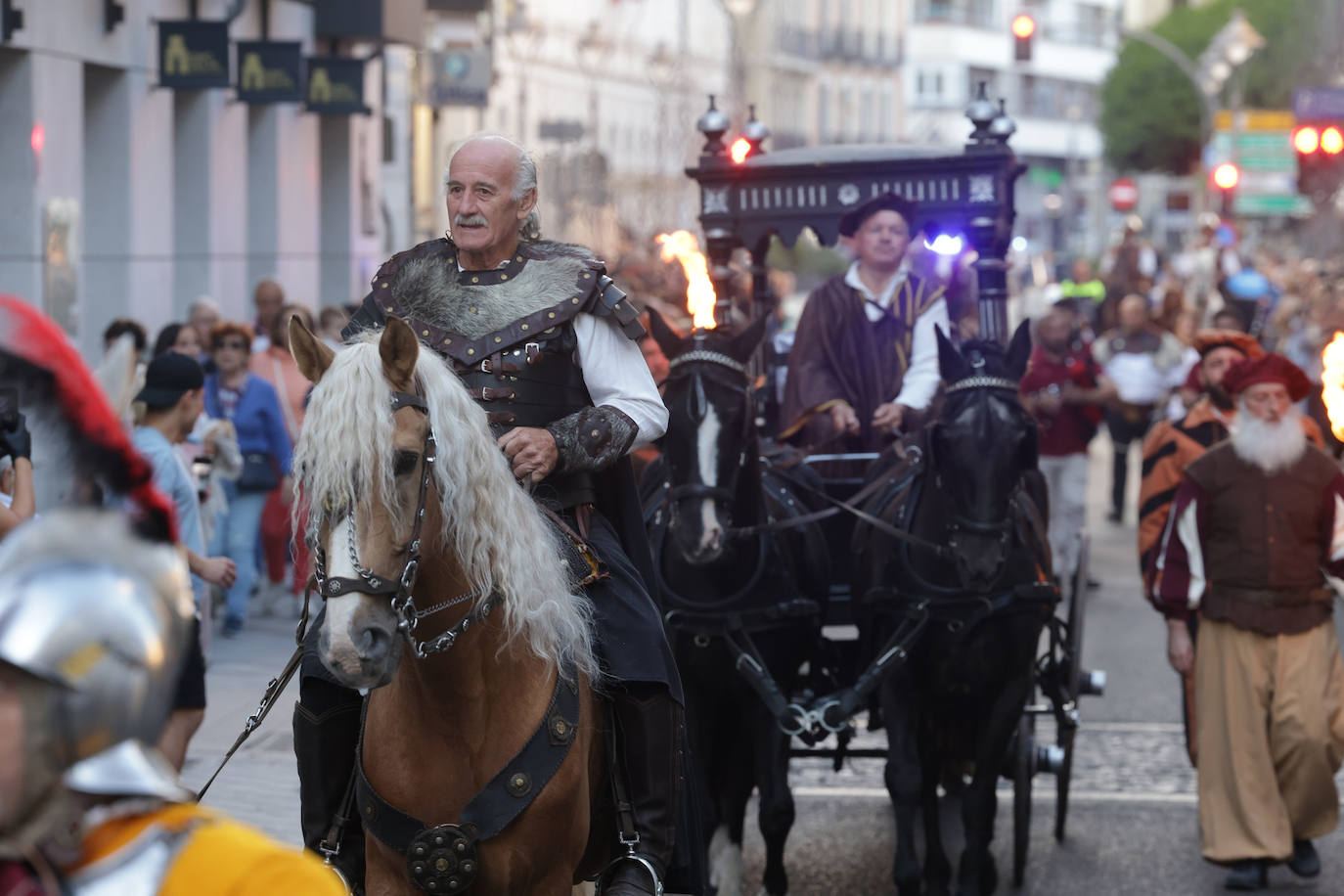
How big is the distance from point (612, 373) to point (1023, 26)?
→ 2686cm

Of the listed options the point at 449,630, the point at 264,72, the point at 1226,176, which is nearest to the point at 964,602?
the point at 449,630

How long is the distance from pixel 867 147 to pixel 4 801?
7931 mm

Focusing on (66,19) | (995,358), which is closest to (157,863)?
(995,358)

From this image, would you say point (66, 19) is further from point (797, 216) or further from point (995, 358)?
point (995, 358)

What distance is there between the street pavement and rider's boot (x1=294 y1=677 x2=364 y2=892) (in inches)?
131

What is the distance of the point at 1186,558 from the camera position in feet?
26.6

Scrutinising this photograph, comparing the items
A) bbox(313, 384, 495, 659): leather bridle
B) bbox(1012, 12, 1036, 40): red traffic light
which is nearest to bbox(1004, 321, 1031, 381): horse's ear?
bbox(313, 384, 495, 659): leather bridle

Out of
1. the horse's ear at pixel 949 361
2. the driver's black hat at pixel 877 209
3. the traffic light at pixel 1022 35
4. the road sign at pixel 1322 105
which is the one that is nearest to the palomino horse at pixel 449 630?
the horse's ear at pixel 949 361

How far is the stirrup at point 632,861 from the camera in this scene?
4.76 meters

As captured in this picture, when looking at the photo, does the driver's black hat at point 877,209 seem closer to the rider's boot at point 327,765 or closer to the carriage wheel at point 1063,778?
the carriage wheel at point 1063,778

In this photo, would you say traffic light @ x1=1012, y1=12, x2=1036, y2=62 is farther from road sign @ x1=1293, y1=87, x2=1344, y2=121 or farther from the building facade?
road sign @ x1=1293, y1=87, x2=1344, y2=121

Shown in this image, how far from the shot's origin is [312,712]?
473 cm

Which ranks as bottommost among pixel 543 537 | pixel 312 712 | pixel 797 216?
pixel 312 712

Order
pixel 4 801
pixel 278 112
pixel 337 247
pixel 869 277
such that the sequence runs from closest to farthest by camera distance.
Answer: pixel 4 801 → pixel 869 277 → pixel 278 112 → pixel 337 247
